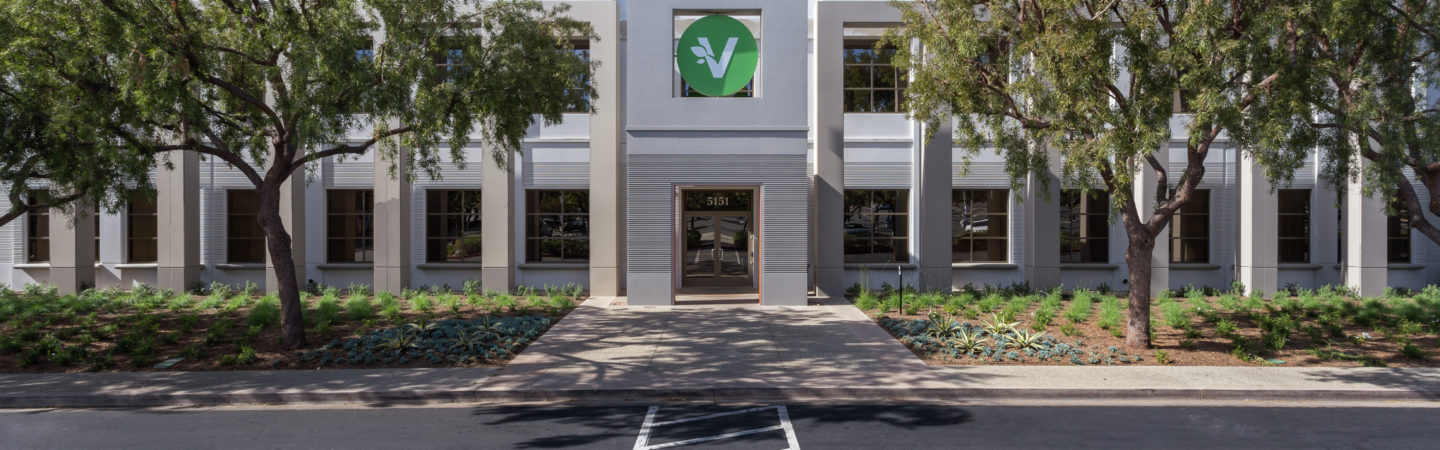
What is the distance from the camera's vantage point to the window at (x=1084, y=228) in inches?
792

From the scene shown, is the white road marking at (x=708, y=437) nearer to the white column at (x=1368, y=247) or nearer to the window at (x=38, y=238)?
the white column at (x=1368, y=247)

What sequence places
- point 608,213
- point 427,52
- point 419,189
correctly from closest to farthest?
point 427,52 → point 608,213 → point 419,189

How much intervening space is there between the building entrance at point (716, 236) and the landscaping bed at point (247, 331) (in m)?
3.69

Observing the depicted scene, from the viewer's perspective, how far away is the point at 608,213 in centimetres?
1842

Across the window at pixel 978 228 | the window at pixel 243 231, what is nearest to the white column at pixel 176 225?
the window at pixel 243 231

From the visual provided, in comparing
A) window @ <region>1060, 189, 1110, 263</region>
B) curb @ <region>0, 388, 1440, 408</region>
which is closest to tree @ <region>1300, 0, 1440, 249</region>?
curb @ <region>0, 388, 1440, 408</region>

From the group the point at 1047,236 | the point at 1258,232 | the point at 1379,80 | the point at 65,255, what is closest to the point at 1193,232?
the point at 1258,232

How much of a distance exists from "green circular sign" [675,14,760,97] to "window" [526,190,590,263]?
5601mm

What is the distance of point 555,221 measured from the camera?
20109mm

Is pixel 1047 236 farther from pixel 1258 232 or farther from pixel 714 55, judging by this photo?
pixel 714 55

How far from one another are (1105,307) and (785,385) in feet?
27.9

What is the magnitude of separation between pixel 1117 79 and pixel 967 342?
4.27 metres

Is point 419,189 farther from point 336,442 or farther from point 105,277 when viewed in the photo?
point 336,442

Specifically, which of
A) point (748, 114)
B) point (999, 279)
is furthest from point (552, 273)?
point (999, 279)
